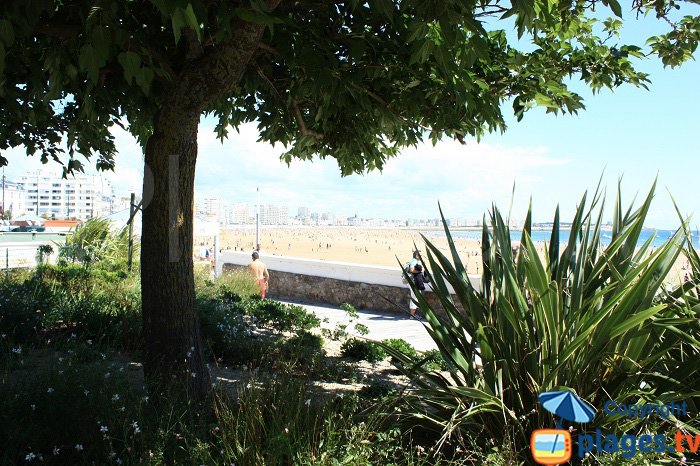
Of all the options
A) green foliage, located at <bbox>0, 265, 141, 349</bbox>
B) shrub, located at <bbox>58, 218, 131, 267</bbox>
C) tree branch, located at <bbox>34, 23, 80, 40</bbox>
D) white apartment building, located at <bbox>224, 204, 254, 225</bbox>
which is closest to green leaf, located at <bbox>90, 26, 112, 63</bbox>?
tree branch, located at <bbox>34, 23, 80, 40</bbox>

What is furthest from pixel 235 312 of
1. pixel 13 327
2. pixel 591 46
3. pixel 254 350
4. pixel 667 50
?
pixel 667 50

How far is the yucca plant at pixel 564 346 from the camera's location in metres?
2.66

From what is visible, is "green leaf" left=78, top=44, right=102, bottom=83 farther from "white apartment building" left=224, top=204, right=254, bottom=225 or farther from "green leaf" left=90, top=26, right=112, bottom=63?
"white apartment building" left=224, top=204, right=254, bottom=225

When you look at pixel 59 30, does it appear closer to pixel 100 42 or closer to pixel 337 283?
pixel 100 42

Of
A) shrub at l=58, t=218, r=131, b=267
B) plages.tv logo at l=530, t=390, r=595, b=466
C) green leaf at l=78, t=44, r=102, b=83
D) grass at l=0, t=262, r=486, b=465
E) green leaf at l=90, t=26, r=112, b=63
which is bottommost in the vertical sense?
grass at l=0, t=262, r=486, b=465

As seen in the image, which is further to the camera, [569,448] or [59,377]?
[59,377]

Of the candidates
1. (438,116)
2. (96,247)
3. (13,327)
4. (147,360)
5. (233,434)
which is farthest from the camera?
(96,247)

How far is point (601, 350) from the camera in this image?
2717 mm

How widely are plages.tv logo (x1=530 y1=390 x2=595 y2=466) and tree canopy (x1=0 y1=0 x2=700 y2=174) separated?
5.65 feet

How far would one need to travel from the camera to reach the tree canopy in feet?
10.1

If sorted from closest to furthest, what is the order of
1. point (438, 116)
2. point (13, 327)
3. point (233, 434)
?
point (233, 434) → point (438, 116) → point (13, 327)

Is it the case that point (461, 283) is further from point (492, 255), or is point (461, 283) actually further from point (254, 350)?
point (254, 350)

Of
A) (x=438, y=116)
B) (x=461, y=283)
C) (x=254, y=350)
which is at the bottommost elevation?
(x=254, y=350)

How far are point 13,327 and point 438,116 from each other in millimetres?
A: 4680
